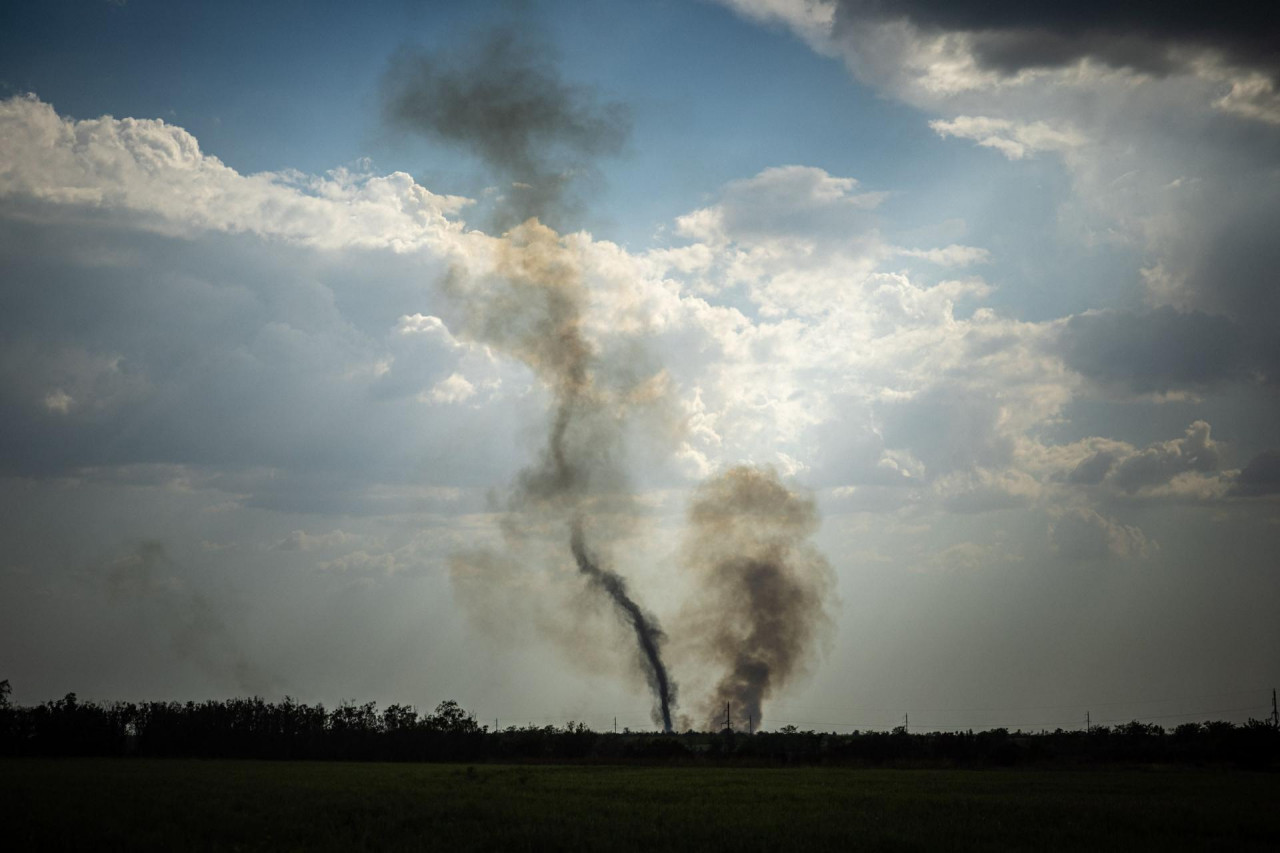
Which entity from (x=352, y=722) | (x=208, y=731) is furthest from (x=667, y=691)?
Result: (x=208, y=731)

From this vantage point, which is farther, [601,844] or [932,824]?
[932,824]

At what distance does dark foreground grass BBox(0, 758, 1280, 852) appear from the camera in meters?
33.7

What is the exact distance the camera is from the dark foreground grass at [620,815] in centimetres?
3369

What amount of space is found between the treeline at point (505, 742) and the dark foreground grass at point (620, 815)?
40655 mm

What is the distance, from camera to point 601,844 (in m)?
32.7

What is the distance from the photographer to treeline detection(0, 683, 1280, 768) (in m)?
102

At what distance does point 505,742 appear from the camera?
134 m

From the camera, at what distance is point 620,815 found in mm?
41938

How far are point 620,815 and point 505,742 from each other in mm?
98361

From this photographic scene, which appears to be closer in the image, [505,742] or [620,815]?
[620,815]

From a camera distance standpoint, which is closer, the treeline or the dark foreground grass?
the dark foreground grass

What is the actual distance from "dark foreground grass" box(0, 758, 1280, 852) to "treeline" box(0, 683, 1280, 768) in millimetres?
40655

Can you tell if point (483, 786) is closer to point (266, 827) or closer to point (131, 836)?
point (266, 827)

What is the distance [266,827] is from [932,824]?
88.0 ft
